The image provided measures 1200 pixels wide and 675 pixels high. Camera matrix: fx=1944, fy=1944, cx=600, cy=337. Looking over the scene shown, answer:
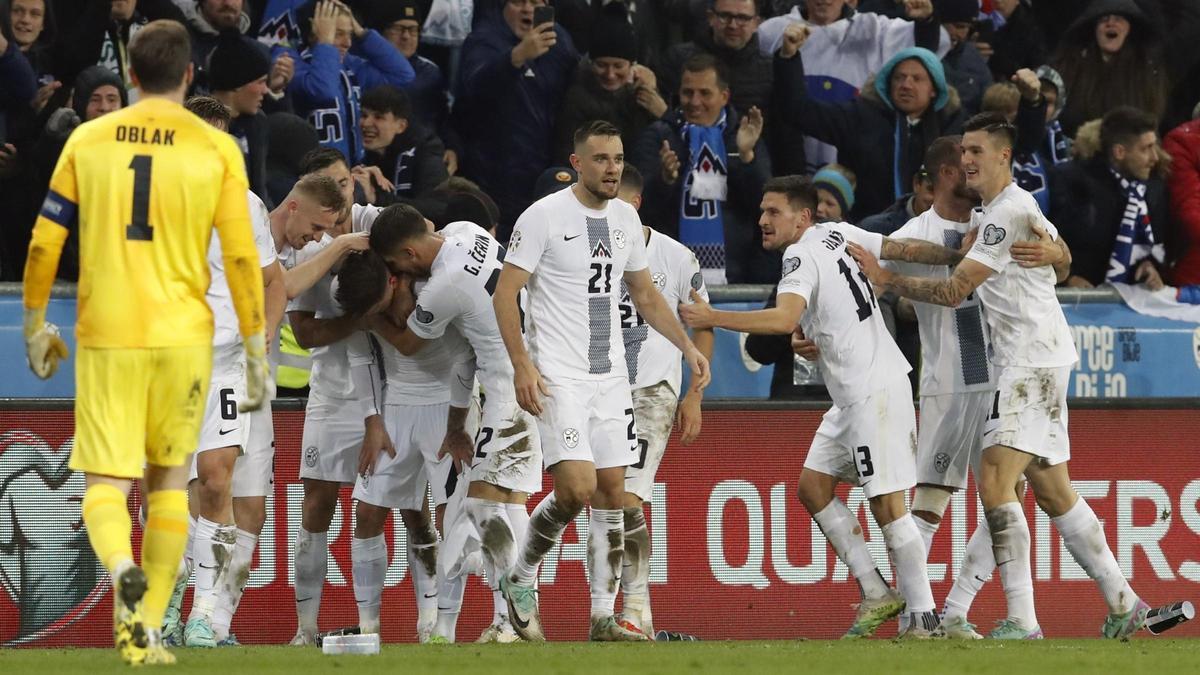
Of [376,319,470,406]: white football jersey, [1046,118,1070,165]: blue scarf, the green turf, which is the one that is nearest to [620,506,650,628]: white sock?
the green turf

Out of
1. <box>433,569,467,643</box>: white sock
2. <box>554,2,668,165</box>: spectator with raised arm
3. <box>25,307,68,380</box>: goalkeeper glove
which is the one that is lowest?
<box>433,569,467,643</box>: white sock

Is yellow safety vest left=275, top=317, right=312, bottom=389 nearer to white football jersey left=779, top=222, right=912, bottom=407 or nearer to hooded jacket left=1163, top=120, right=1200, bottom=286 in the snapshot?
white football jersey left=779, top=222, right=912, bottom=407

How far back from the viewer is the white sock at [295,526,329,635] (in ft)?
34.8

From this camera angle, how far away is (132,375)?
720 cm

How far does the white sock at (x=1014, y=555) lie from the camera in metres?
10.0

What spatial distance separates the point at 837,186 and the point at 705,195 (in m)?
0.89

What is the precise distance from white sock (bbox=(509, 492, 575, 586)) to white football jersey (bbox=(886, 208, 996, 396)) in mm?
2273

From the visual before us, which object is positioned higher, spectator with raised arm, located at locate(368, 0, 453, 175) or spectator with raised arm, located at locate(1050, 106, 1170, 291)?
spectator with raised arm, located at locate(368, 0, 453, 175)

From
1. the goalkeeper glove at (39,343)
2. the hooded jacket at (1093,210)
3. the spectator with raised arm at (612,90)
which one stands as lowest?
the goalkeeper glove at (39,343)

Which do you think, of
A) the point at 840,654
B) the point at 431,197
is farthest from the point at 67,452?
the point at 840,654

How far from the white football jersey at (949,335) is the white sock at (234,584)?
3.75m

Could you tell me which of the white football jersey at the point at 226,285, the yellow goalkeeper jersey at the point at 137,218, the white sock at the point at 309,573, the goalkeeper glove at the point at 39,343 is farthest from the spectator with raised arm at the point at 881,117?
the goalkeeper glove at the point at 39,343

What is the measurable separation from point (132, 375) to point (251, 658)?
1704 mm

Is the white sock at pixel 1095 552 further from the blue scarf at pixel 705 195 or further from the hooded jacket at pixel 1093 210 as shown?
the hooded jacket at pixel 1093 210
